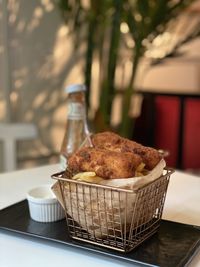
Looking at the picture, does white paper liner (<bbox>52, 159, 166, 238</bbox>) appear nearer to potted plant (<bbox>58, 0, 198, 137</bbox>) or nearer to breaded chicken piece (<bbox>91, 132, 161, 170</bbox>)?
breaded chicken piece (<bbox>91, 132, 161, 170</bbox>)

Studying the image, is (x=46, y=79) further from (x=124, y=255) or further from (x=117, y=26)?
(x=124, y=255)

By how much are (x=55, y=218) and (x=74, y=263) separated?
17 centimetres

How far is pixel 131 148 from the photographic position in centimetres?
79

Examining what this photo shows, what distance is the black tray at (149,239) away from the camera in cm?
72

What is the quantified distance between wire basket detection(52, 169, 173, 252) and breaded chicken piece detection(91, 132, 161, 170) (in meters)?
0.04

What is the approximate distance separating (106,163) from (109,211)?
0.27ft

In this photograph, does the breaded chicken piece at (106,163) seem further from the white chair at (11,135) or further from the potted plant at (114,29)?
the potted plant at (114,29)

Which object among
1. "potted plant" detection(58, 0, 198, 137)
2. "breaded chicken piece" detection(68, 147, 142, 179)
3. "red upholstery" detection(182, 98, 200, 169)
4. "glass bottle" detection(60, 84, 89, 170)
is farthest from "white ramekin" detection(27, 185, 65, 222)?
"red upholstery" detection(182, 98, 200, 169)

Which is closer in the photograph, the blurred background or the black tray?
the black tray

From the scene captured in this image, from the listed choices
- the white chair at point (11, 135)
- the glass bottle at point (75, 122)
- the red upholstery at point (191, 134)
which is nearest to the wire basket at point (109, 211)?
the glass bottle at point (75, 122)

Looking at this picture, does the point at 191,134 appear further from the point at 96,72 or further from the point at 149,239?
the point at 149,239

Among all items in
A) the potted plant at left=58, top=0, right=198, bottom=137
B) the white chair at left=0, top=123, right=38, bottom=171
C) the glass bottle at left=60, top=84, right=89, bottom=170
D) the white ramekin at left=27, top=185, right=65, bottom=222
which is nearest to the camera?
the white ramekin at left=27, top=185, right=65, bottom=222

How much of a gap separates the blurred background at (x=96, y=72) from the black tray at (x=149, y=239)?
3.29 feet

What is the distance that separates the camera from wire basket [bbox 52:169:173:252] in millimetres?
729
